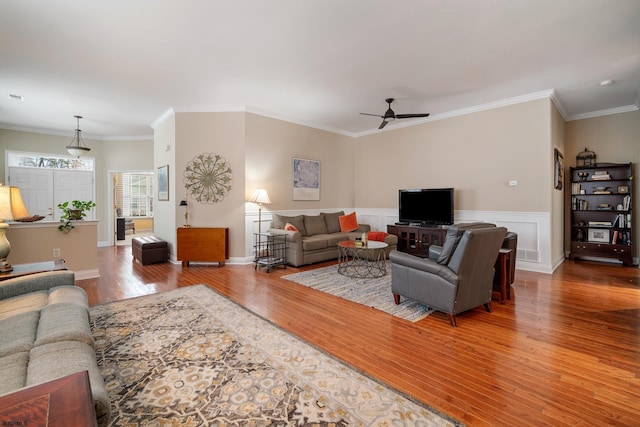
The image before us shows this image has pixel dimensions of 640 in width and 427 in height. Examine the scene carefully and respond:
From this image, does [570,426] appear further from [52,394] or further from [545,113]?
[545,113]

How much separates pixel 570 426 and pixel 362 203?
624 cm

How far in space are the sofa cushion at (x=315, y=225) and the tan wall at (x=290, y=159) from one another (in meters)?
0.52

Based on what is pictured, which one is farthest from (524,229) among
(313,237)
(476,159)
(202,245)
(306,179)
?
(202,245)

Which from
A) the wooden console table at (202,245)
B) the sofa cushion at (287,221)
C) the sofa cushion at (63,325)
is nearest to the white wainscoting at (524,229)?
the sofa cushion at (287,221)

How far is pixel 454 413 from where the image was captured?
1732 millimetres

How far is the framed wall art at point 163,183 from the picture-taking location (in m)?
5.99

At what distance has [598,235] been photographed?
18.9 feet

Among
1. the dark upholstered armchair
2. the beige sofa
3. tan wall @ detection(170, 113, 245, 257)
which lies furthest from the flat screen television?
tan wall @ detection(170, 113, 245, 257)

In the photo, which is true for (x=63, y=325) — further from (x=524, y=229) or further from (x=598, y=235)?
(x=598, y=235)

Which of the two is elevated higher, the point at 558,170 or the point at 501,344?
the point at 558,170

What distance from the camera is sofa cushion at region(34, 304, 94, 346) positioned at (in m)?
1.69

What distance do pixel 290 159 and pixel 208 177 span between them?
173cm

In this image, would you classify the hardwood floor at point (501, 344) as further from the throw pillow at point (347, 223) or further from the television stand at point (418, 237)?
the throw pillow at point (347, 223)

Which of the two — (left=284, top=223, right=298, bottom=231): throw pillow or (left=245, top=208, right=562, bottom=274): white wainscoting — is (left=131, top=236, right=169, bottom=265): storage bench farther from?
(left=284, top=223, right=298, bottom=231): throw pillow
